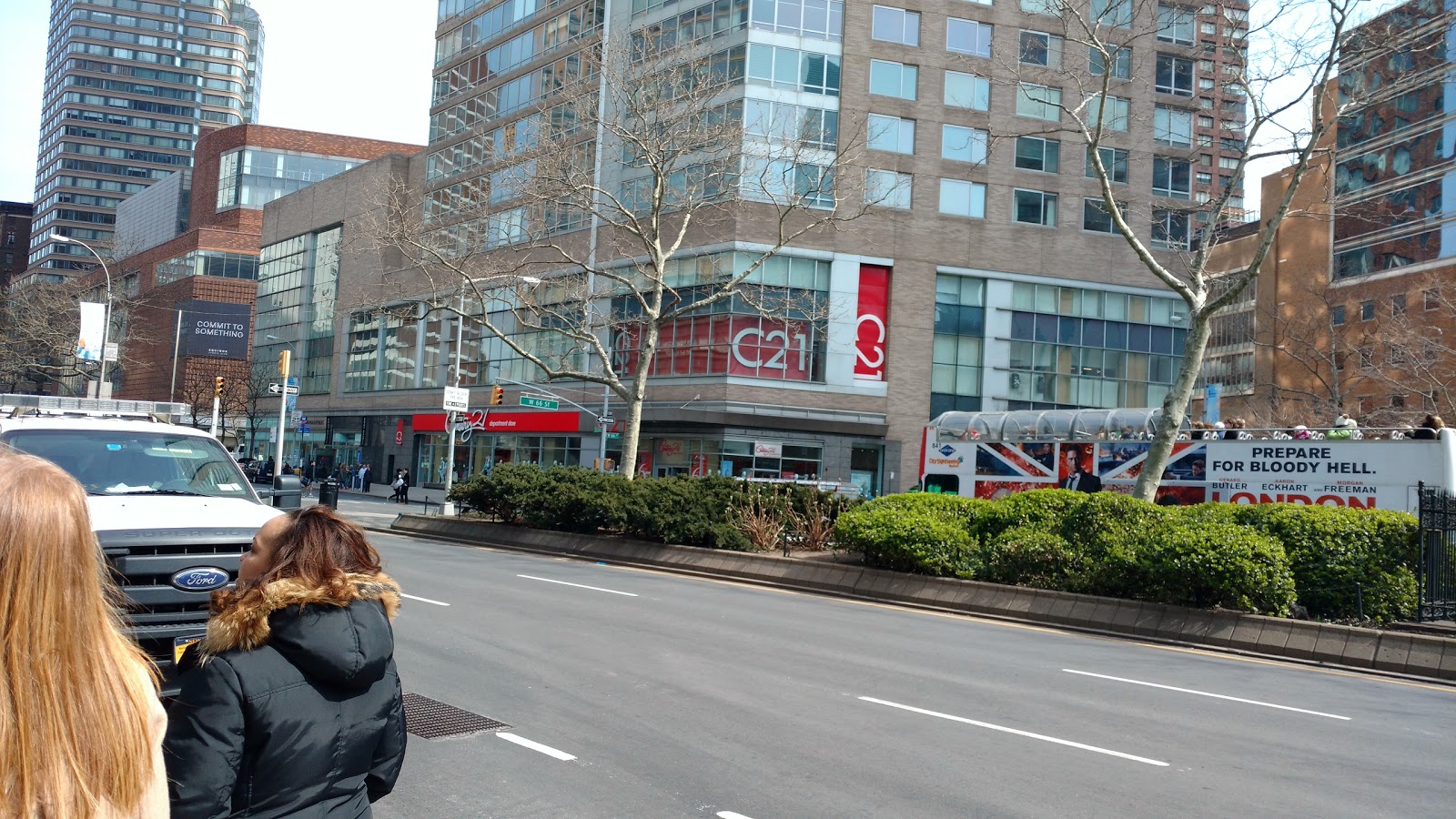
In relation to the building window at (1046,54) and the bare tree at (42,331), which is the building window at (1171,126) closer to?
the building window at (1046,54)

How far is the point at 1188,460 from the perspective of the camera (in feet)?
87.6

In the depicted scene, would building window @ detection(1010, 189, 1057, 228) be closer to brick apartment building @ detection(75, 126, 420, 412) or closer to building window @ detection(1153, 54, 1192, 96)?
building window @ detection(1153, 54, 1192, 96)

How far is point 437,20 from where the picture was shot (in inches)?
2576

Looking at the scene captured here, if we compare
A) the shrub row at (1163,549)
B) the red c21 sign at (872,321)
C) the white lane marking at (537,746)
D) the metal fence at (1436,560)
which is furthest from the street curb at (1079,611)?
the red c21 sign at (872,321)

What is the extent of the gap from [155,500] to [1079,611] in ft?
43.0

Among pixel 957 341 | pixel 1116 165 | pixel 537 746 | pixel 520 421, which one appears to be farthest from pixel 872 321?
pixel 537 746

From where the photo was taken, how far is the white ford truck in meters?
6.96

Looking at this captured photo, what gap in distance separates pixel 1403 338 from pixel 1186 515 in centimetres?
3020

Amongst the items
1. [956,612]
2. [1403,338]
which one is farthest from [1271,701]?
[1403,338]

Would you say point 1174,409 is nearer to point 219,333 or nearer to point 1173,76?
point 1173,76

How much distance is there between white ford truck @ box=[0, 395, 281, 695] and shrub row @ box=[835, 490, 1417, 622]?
12156 millimetres

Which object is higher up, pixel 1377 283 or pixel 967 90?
pixel 967 90

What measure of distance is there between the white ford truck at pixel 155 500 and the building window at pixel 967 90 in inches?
1656

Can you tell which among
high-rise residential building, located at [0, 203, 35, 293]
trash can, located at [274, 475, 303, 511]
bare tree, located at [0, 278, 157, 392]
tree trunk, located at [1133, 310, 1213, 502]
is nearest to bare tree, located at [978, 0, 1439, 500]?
tree trunk, located at [1133, 310, 1213, 502]
